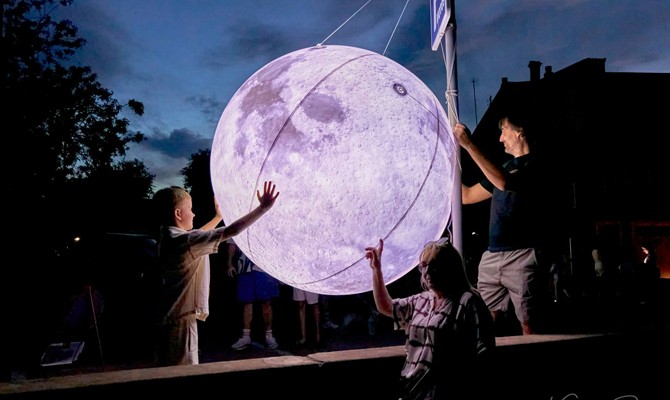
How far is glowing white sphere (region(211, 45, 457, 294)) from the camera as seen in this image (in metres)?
2.39

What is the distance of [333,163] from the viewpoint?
7.75 ft

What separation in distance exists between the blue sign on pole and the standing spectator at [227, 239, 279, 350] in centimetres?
455

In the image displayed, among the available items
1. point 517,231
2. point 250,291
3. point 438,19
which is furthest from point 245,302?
point 438,19

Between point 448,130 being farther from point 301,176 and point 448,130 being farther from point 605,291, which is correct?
point 605,291

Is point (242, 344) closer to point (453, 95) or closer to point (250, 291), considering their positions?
point (250, 291)

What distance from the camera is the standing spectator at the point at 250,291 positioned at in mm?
7414

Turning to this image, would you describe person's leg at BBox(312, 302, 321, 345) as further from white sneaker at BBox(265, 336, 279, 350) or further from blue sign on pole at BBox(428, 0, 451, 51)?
blue sign on pole at BBox(428, 0, 451, 51)

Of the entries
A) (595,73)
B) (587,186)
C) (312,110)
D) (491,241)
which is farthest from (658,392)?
(595,73)

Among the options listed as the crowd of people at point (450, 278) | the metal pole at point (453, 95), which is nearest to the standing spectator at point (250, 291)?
the crowd of people at point (450, 278)

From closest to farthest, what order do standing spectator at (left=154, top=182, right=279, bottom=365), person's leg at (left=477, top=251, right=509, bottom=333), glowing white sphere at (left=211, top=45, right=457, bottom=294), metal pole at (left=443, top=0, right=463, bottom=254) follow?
glowing white sphere at (left=211, top=45, right=457, bottom=294) < standing spectator at (left=154, top=182, right=279, bottom=365) < metal pole at (left=443, top=0, right=463, bottom=254) < person's leg at (left=477, top=251, right=509, bottom=333)

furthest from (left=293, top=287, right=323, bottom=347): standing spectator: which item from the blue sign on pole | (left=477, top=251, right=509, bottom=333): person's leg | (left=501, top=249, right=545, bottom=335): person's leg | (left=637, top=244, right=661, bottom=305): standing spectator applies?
(left=637, top=244, right=661, bottom=305): standing spectator

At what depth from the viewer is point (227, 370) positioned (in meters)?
2.88

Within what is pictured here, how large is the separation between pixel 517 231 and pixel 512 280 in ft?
1.27

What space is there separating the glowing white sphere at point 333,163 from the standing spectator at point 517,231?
47.8 inches
